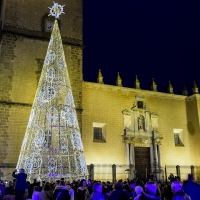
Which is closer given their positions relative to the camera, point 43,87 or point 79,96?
point 43,87

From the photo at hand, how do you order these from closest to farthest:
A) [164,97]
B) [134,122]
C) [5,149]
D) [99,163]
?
[5,149] < [99,163] < [134,122] < [164,97]

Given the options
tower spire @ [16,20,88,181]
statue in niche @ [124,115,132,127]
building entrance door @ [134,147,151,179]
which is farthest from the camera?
statue in niche @ [124,115,132,127]

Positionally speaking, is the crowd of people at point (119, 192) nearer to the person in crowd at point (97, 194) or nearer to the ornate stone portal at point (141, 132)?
the person in crowd at point (97, 194)

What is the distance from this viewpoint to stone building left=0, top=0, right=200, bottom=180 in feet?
50.6

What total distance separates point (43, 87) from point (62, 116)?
173 cm

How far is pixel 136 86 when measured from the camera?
21141 mm

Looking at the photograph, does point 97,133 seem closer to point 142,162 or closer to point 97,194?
point 142,162

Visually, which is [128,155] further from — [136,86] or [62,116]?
[62,116]

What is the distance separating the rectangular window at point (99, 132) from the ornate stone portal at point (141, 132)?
1.49 m

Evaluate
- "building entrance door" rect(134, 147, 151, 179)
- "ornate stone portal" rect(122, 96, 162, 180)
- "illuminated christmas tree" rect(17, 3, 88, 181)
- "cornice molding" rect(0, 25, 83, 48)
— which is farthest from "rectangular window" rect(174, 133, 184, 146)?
"illuminated christmas tree" rect(17, 3, 88, 181)

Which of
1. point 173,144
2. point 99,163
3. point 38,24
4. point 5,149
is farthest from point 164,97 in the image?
point 5,149

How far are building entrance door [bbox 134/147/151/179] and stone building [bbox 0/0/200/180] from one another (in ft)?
0.23

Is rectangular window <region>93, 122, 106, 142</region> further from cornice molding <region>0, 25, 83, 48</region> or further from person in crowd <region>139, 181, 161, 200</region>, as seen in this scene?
person in crowd <region>139, 181, 161, 200</region>

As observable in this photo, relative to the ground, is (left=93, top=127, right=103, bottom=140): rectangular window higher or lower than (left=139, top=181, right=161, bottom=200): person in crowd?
higher
